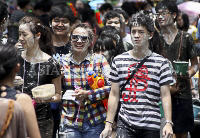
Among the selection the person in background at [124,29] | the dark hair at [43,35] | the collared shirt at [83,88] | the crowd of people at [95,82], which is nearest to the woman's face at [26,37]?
the crowd of people at [95,82]

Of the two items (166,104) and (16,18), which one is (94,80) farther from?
(16,18)

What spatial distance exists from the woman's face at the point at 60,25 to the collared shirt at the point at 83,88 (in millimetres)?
1122

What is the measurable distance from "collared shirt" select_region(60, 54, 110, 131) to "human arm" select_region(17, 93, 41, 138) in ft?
5.56

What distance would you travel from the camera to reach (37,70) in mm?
4543

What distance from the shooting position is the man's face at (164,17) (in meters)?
6.19

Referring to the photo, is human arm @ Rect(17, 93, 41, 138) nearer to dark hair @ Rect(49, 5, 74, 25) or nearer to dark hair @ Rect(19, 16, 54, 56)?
dark hair @ Rect(19, 16, 54, 56)

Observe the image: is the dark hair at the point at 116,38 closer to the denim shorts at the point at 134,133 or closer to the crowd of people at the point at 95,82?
the crowd of people at the point at 95,82

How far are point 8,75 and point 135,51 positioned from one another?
1901 millimetres

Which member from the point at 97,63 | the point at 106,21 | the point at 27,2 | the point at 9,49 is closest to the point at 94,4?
the point at 27,2

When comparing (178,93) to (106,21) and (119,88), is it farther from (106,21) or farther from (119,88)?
(106,21)

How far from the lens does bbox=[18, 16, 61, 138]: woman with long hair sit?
14.7 feet

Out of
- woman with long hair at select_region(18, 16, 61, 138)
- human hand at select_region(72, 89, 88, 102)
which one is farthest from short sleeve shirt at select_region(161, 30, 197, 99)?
woman with long hair at select_region(18, 16, 61, 138)

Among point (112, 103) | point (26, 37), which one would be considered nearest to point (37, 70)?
point (26, 37)

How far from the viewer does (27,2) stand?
37.6 feet
